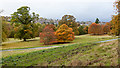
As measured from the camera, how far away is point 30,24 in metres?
39.0

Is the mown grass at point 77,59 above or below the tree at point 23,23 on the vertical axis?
below

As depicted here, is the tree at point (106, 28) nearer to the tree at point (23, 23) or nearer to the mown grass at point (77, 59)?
the tree at point (23, 23)

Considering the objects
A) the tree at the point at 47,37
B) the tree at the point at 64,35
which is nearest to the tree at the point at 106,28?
the tree at the point at 64,35

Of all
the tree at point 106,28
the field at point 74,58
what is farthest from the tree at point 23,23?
the tree at point 106,28

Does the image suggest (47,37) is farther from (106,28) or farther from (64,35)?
(106,28)

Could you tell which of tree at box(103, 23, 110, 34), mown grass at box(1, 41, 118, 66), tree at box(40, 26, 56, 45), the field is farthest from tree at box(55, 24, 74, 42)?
tree at box(103, 23, 110, 34)

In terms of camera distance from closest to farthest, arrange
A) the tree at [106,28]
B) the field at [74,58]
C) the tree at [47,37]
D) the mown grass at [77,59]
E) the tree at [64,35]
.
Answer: the mown grass at [77,59] → the field at [74,58] → the tree at [47,37] → the tree at [64,35] → the tree at [106,28]

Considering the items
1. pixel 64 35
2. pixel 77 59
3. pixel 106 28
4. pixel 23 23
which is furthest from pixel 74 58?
pixel 106 28

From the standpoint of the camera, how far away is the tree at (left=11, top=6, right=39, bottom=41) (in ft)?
122

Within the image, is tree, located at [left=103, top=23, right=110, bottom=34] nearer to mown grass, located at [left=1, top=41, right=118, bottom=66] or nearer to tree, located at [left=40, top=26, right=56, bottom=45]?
tree, located at [left=40, top=26, right=56, bottom=45]

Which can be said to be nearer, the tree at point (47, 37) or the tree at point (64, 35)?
the tree at point (47, 37)

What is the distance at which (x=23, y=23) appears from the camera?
38.9 meters

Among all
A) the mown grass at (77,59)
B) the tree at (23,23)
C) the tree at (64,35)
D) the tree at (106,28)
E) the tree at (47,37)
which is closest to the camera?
the mown grass at (77,59)

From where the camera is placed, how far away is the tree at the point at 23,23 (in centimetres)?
3709
